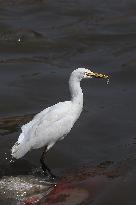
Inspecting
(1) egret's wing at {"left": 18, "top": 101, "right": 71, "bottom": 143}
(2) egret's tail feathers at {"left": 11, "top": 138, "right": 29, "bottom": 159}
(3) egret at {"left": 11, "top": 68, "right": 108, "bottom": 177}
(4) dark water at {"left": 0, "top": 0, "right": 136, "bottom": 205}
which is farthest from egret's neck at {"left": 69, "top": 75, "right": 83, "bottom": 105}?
(4) dark water at {"left": 0, "top": 0, "right": 136, "bottom": 205}

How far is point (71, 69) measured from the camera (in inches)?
784

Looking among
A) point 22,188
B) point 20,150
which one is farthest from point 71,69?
point 22,188

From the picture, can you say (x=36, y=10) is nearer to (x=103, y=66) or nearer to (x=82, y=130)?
(x=103, y=66)

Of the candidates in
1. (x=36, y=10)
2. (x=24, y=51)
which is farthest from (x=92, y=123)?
(x=36, y=10)

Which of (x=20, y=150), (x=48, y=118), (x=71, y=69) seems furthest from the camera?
(x=71, y=69)

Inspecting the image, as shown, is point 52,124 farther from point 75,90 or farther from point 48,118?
point 75,90

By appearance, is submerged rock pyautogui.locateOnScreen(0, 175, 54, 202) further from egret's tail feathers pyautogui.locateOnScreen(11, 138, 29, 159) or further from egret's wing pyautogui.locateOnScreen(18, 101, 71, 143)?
egret's wing pyautogui.locateOnScreen(18, 101, 71, 143)

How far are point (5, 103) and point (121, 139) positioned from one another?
3364 millimetres

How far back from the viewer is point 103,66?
66.3 ft

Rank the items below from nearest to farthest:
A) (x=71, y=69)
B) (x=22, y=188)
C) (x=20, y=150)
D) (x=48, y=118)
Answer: (x=22, y=188) → (x=20, y=150) → (x=48, y=118) → (x=71, y=69)

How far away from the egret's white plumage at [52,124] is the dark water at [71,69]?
0.74 m

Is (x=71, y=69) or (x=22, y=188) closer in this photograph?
(x=22, y=188)

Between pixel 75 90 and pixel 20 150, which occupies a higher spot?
pixel 75 90

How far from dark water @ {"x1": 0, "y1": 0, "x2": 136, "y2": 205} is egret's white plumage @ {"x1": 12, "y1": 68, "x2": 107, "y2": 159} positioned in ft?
2.43
